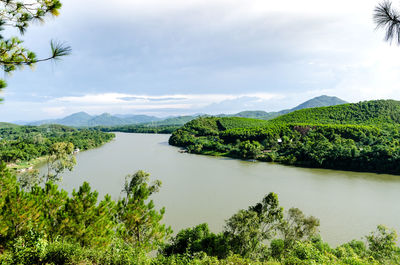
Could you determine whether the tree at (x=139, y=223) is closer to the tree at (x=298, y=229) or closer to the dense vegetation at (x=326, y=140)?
the tree at (x=298, y=229)

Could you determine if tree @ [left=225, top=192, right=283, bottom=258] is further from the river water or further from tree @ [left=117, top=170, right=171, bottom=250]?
the river water

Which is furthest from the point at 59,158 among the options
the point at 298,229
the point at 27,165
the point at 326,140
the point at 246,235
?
the point at 326,140

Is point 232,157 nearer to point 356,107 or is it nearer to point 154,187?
point 154,187

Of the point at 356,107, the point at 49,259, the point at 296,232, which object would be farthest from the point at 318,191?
the point at 356,107

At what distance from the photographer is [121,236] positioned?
6234mm

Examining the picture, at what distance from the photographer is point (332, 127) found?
35125 mm

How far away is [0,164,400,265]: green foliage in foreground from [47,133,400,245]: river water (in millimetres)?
2904

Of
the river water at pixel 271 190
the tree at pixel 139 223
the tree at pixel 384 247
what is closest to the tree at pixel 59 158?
the river water at pixel 271 190

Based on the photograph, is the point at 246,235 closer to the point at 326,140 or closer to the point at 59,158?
the point at 59,158

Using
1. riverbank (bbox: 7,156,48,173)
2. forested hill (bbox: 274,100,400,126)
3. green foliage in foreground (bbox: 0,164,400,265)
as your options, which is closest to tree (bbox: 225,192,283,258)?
green foliage in foreground (bbox: 0,164,400,265)

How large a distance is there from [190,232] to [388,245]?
666 centimetres

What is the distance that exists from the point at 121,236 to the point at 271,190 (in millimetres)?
12382

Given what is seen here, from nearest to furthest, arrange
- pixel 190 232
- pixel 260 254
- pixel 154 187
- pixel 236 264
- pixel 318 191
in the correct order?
pixel 236 264, pixel 260 254, pixel 190 232, pixel 154 187, pixel 318 191

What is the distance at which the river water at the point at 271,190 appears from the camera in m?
10.8
